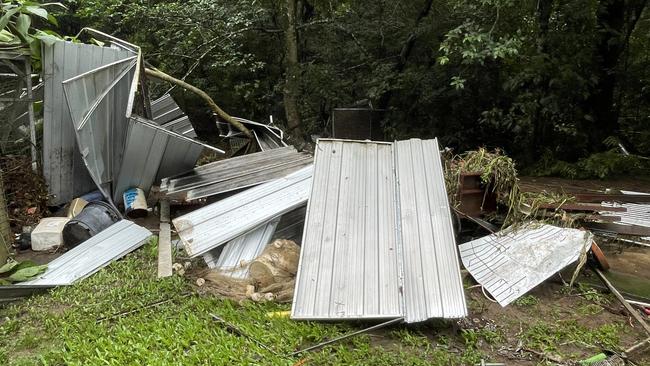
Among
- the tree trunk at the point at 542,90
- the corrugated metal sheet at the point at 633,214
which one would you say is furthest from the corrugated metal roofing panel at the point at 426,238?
the tree trunk at the point at 542,90

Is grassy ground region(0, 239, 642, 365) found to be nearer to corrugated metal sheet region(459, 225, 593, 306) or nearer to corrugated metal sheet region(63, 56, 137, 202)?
corrugated metal sheet region(459, 225, 593, 306)

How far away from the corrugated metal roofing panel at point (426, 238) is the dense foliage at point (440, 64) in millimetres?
4467

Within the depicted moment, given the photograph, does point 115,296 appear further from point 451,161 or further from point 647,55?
point 647,55

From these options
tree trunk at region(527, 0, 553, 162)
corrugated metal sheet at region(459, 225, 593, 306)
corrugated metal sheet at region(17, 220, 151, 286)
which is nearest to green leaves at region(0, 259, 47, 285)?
corrugated metal sheet at region(17, 220, 151, 286)

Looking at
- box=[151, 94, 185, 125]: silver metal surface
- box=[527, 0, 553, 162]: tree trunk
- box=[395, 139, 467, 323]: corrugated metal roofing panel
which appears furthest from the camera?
box=[151, 94, 185, 125]: silver metal surface

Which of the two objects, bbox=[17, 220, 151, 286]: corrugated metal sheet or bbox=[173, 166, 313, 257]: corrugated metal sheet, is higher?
bbox=[173, 166, 313, 257]: corrugated metal sheet

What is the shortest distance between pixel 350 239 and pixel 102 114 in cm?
371

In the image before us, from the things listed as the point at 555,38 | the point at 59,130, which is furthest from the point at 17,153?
the point at 555,38

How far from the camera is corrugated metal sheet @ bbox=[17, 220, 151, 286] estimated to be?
4.15 m

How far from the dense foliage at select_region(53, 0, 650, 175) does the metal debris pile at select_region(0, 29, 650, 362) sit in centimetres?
381

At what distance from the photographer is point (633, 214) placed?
5.10 m

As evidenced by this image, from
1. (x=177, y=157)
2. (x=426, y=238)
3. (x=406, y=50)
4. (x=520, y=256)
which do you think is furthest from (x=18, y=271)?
(x=406, y=50)

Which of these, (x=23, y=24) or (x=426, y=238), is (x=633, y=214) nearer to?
(x=426, y=238)

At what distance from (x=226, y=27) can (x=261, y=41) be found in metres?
1.96
